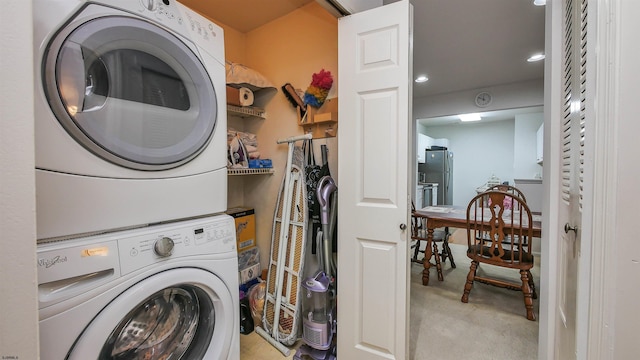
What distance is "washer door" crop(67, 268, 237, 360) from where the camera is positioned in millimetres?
770

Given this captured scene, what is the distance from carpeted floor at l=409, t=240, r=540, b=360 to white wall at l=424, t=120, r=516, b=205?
3914 mm

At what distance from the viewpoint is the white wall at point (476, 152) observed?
5832 millimetres

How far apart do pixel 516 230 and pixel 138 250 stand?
8.58ft

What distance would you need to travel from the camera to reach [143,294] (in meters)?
0.82

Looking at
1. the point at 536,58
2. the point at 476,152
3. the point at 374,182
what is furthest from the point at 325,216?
the point at 476,152

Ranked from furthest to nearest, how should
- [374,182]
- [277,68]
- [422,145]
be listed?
[422,145]
[277,68]
[374,182]

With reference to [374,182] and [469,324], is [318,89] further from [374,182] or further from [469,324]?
[469,324]

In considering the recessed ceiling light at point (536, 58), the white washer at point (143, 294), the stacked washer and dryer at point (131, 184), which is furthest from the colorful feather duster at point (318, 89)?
the recessed ceiling light at point (536, 58)

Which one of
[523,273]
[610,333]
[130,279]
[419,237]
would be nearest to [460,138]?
[419,237]

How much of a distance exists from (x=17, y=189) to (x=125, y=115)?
558mm

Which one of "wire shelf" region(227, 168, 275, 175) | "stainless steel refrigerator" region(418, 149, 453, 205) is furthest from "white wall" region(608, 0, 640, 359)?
"stainless steel refrigerator" region(418, 149, 453, 205)

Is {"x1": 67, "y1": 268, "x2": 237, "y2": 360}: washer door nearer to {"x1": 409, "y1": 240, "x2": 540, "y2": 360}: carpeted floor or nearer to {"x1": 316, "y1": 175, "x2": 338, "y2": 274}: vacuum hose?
{"x1": 316, "y1": 175, "x2": 338, "y2": 274}: vacuum hose

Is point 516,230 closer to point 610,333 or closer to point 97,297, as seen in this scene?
point 610,333

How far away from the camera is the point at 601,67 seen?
524mm
